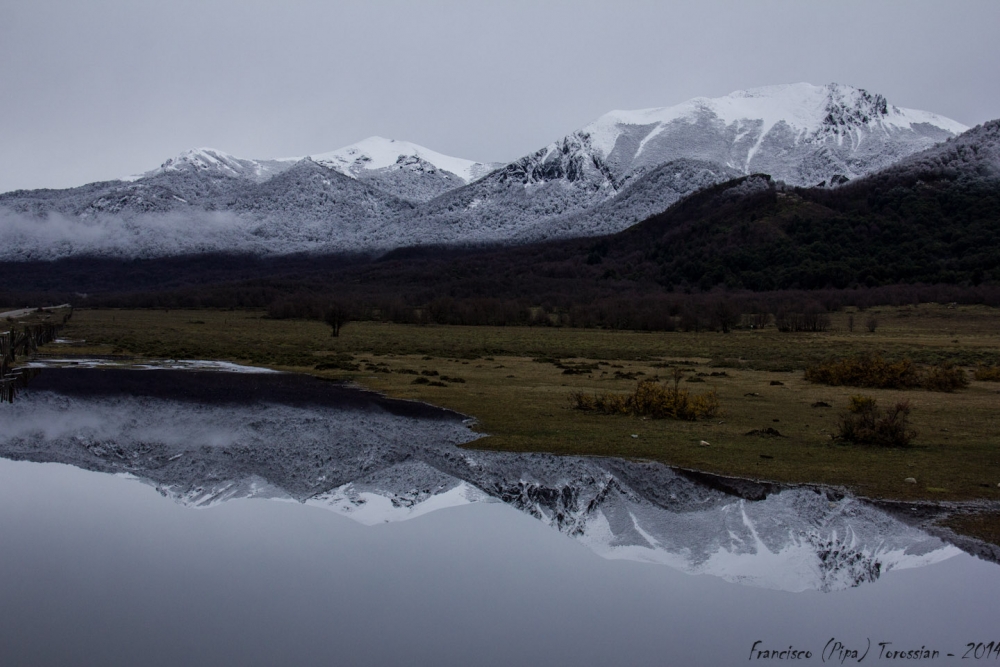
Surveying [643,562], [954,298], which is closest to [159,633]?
[643,562]

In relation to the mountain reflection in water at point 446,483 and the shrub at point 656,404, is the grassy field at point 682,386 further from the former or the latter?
the mountain reflection in water at point 446,483

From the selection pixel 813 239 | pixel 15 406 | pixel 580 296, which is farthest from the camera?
pixel 813 239

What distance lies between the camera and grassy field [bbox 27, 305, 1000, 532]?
1706 centimetres

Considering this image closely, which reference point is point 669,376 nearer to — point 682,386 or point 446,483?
point 682,386

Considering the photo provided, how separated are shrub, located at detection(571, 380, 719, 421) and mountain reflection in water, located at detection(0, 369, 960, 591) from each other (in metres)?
4.39

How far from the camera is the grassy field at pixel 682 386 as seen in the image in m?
17.1

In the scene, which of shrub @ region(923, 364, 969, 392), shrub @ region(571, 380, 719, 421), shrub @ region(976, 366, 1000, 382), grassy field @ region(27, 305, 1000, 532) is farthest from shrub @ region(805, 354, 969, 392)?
shrub @ region(571, 380, 719, 421)

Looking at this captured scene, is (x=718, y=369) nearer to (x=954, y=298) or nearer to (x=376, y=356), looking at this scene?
(x=376, y=356)

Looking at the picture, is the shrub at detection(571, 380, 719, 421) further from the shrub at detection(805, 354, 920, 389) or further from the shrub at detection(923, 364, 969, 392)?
the shrub at detection(923, 364, 969, 392)

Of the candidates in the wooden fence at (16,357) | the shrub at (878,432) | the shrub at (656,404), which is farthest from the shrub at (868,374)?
the wooden fence at (16,357)

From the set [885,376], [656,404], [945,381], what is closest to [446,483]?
[656,404]

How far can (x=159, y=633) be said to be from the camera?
8828mm

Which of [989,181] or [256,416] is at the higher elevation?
[989,181]

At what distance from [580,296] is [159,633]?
121m
